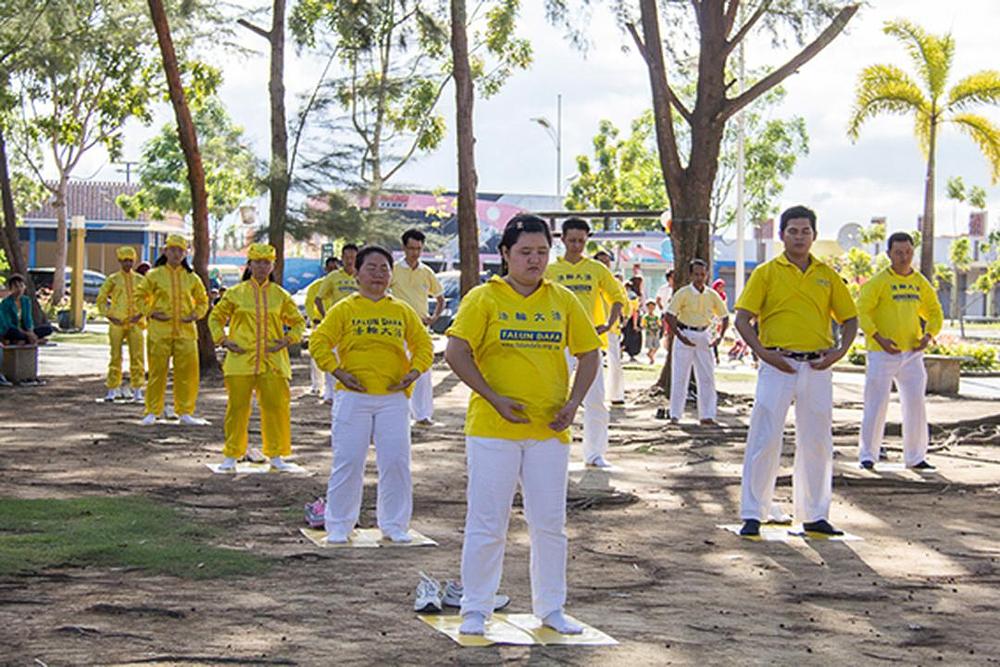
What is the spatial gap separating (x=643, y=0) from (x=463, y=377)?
53.4 ft

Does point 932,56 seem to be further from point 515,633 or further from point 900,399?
point 515,633

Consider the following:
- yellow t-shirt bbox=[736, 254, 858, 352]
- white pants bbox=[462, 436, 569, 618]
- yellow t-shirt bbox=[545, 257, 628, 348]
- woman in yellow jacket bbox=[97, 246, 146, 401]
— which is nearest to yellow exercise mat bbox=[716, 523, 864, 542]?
yellow t-shirt bbox=[736, 254, 858, 352]

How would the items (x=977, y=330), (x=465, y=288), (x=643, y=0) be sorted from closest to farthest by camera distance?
(x=643, y=0), (x=465, y=288), (x=977, y=330)

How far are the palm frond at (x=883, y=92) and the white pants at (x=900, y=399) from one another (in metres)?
24.4

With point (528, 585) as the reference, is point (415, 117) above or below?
above

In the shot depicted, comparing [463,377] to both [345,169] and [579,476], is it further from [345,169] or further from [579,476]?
[345,169]

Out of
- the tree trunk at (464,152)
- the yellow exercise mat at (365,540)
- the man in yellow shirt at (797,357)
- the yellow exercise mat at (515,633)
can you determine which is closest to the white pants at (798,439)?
the man in yellow shirt at (797,357)

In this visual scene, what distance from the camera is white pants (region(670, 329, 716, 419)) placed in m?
18.0

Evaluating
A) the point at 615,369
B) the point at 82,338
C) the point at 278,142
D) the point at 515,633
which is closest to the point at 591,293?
the point at 615,369

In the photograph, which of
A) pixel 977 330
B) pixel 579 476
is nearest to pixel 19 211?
pixel 977 330

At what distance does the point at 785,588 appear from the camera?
8.43 meters

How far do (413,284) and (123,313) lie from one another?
5.28m

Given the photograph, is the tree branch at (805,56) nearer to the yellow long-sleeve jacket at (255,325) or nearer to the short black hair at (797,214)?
the yellow long-sleeve jacket at (255,325)

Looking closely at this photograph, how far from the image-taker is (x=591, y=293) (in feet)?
44.5
